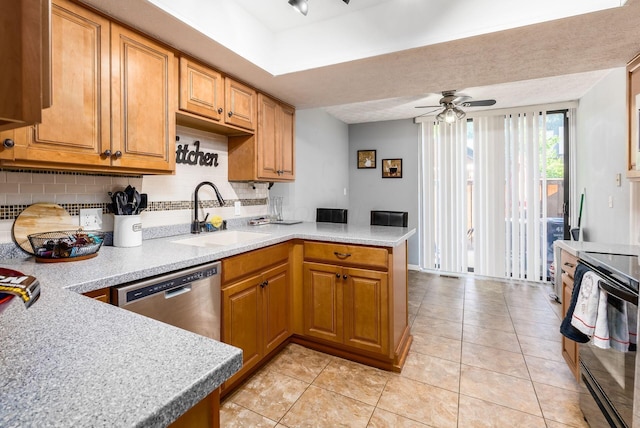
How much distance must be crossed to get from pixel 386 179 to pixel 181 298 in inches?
158

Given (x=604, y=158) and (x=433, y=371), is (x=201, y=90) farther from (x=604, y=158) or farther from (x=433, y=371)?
(x=604, y=158)

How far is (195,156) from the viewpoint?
241 centimetres

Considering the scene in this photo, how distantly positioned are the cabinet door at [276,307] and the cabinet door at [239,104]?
45.4 inches

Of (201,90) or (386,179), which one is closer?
(201,90)

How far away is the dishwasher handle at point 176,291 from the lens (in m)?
1.46

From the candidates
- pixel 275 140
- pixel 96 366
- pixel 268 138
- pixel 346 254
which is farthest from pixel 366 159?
pixel 96 366

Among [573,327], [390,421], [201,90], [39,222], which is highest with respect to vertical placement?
[201,90]

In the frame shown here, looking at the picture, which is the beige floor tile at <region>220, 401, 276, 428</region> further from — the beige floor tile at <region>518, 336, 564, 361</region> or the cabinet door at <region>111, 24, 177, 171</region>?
the beige floor tile at <region>518, 336, 564, 361</region>

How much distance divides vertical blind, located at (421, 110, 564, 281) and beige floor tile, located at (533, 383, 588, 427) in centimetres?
270

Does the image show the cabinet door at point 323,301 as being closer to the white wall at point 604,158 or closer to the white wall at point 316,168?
the white wall at point 316,168

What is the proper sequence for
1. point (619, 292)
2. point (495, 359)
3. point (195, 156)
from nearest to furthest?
point (619, 292) → point (495, 359) → point (195, 156)

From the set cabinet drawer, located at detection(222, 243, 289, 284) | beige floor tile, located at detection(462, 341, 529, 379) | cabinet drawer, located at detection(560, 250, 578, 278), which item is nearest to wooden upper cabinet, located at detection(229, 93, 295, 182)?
cabinet drawer, located at detection(222, 243, 289, 284)

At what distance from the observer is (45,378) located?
1.71 ft

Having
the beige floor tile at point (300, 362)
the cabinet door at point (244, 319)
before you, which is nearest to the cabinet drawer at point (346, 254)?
the cabinet door at point (244, 319)
